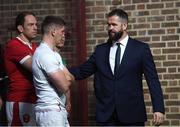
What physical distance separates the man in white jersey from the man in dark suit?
1.65ft

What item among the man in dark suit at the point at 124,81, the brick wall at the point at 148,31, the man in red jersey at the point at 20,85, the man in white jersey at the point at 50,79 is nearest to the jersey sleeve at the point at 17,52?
the man in red jersey at the point at 20,85

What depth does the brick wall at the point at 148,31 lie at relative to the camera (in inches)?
293

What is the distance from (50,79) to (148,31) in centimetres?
233

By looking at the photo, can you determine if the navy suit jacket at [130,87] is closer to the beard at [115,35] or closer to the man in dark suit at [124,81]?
the man in dark suit at [124,81]

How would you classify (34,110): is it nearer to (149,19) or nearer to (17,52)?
(17,52)

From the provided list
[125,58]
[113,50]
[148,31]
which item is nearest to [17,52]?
[113,50]

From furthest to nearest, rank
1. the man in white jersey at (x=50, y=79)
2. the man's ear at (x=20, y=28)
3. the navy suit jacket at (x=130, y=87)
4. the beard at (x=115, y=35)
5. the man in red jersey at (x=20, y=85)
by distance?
the man's ear at (x=20, y=28)
the man in red jersey at (x=20, y=85)
the beard at (x=115, y=35)
the navy suit jacket at (x=130, y=87)
the man in white jersey at (x=50, y=79)

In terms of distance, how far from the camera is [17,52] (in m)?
6.34

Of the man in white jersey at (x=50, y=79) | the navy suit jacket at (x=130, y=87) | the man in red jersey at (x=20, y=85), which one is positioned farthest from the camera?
the man in red jersey at (x=20, y=85)

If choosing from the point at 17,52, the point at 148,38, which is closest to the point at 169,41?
the point at 148,38

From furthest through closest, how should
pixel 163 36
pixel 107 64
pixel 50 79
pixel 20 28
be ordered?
1. pixel 163 36
2. pixel 20 28
3. pixel 107 64
4. pixel 50 79

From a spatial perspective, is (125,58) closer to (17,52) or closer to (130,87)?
(130,87)

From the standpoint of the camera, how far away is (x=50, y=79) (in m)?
5.59

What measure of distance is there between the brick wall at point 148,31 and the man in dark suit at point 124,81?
140cm
